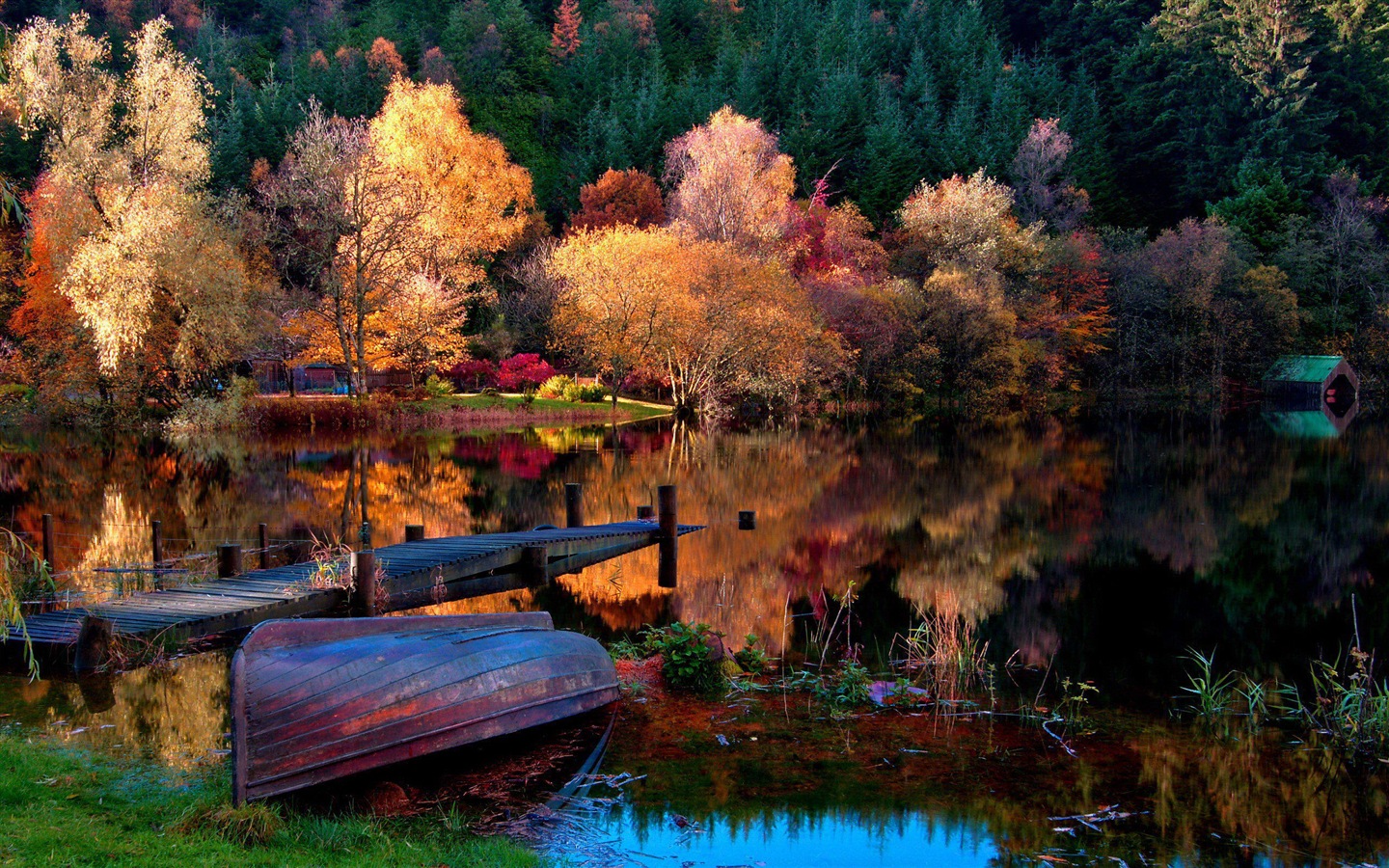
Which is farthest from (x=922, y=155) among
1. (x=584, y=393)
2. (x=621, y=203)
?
(x=584, y=393)

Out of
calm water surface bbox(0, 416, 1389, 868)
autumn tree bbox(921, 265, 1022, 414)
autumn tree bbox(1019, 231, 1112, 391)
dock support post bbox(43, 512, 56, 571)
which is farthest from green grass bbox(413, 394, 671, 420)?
dock support post bbox(43, 512, 56, 571)


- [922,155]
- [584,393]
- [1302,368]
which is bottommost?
[584,393]

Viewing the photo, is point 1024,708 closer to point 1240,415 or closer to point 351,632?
point 351,632

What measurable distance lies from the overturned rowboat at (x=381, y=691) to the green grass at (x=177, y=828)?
0.39 meters

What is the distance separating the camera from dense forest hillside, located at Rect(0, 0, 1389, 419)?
4809cm

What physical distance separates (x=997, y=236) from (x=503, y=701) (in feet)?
156

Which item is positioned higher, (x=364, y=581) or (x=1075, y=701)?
(x=364, y=581)

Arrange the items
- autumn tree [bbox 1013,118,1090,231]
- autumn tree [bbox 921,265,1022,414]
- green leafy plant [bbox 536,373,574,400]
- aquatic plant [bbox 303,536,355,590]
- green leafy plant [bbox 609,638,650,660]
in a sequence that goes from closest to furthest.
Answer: green leafy plant [bbox 609,638,650,660] < aquatic plant [bbox 303,536,355,590] < green leafy plant [bbox 536,373,574,400] < autumn tree [bbox 921,265,1022,414] < autumn tree [bbox 1013,118,1090,231]

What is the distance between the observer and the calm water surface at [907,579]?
767cm

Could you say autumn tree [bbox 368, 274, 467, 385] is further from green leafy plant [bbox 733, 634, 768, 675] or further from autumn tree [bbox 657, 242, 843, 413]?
green leafy plant [bbox 733, 634, 768, 675]

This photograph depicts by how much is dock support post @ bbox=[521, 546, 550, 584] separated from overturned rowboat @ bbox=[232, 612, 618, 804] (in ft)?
20.8

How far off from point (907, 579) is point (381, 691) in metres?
10.1

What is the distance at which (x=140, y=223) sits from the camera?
111 ft

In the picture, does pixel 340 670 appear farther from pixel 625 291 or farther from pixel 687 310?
pixel 625 291
